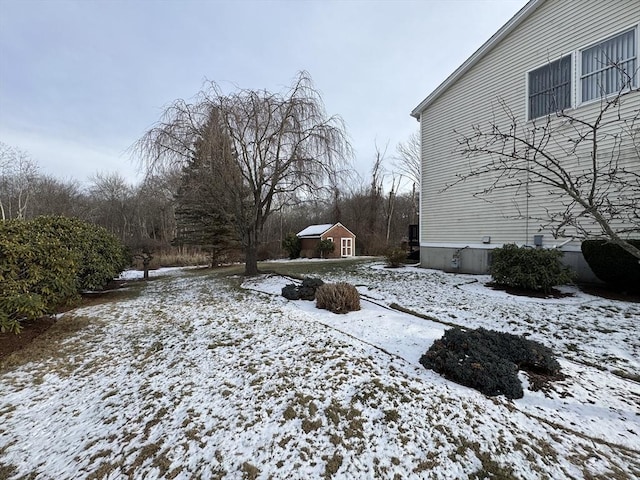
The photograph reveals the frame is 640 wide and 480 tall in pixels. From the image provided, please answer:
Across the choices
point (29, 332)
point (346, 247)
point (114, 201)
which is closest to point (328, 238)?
point (346, 247)

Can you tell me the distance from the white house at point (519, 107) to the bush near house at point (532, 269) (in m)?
0.88

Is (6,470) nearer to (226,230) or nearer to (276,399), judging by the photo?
(276,399)

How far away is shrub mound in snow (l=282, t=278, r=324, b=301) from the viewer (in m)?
6.35

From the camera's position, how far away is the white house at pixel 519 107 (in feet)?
21.7

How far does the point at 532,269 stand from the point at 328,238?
58.4 ft

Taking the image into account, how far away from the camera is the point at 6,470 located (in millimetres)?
2100

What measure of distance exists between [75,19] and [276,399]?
9182mm

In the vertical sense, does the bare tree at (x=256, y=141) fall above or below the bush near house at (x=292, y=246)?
above

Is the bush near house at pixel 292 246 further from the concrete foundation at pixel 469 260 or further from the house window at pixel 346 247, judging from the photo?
the concrete foundation at pixel 469 260

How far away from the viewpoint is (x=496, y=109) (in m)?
8.77

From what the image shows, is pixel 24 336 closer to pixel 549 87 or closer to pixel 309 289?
pixel 309 289

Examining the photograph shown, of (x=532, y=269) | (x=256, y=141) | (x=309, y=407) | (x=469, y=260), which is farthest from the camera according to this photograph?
(x=469, y=260)

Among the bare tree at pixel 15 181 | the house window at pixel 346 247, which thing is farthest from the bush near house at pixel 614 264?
the bare tree at pixel 15 181

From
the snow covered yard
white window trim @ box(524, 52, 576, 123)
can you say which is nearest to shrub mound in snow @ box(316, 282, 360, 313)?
the snow covered yard
